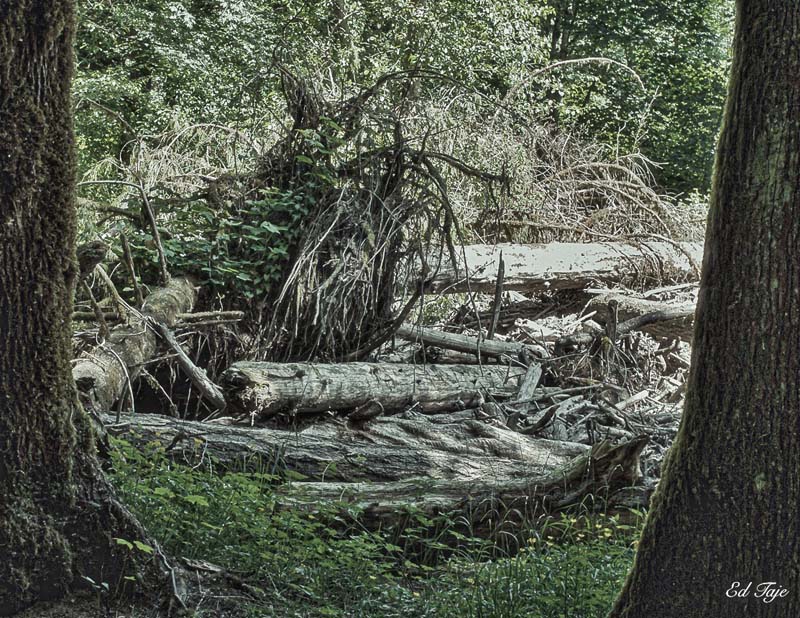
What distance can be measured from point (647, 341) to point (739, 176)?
314 inches

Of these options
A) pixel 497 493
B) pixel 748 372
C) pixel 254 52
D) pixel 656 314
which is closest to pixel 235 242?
pixel 497 493

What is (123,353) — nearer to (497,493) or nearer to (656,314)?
(497,493)

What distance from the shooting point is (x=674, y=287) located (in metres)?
10.8

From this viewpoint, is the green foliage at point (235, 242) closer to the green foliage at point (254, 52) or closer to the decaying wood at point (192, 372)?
the decaying wood at point (192, 372)

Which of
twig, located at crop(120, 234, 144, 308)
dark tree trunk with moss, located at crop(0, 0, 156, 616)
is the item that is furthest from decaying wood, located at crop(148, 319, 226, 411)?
dark tree trunk with moss, located at crop(0, 0, 156, 616)

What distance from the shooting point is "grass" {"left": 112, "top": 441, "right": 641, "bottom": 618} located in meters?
3.82

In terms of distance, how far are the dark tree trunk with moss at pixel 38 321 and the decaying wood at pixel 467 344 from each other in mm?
5130

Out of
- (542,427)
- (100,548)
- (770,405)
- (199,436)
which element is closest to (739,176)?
(770,405)

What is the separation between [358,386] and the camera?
7.21m

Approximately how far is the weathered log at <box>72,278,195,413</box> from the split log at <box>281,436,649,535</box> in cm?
153

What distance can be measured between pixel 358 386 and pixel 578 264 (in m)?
4.42

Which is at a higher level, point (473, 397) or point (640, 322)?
point (640, 322)

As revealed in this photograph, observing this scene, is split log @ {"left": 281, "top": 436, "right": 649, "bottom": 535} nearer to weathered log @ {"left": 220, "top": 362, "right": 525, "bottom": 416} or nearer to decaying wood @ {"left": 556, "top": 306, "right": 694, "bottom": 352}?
weathered log @ {"left": 220, "top": 362, "right": 525, "bottom": 416}

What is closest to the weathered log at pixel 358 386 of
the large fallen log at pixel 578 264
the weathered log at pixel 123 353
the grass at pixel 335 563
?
the weathered log at pixel 123 353
